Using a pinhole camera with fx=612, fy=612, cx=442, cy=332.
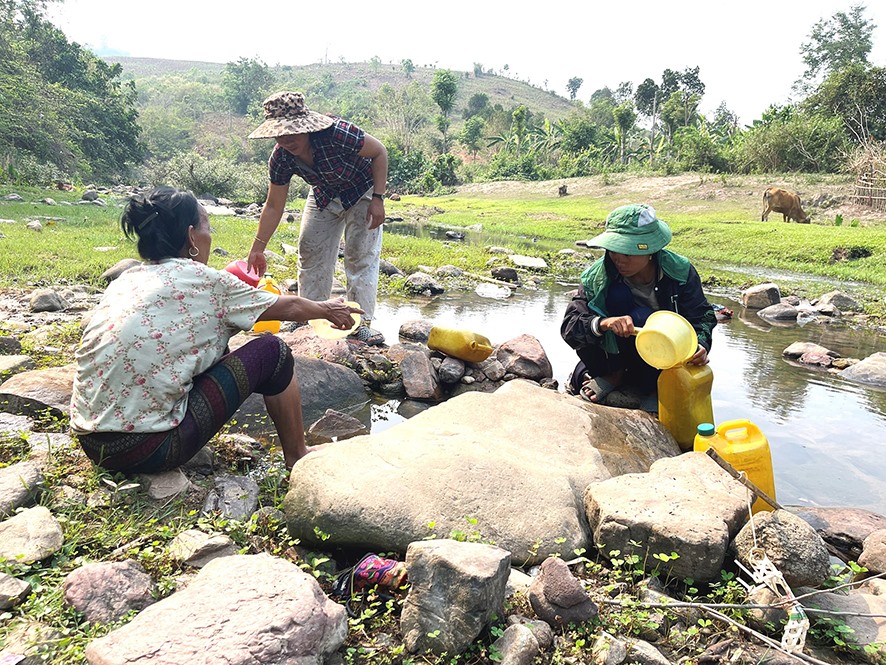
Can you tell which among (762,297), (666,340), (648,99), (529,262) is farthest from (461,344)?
(648,99)

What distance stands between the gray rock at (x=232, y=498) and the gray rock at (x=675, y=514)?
1.39 meters

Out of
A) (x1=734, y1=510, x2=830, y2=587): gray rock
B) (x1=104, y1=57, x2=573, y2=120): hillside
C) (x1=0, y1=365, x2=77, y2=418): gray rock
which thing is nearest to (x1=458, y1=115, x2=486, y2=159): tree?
(x1=104, y1=57, x2=573, y2=120): hillside

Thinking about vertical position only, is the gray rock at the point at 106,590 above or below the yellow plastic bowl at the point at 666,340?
below

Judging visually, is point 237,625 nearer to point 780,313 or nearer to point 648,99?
point 780,313

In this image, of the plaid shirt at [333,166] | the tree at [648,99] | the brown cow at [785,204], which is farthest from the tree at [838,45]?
the plaid shirt at [333,166]

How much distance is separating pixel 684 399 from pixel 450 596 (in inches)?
86.2

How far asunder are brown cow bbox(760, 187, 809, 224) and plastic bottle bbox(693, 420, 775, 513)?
16.3 meters

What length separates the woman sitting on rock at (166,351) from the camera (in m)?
2.33

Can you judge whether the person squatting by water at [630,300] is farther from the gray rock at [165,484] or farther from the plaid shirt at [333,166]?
the gray rock at [165,484]

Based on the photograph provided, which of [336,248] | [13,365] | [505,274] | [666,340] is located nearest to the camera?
[666,340]

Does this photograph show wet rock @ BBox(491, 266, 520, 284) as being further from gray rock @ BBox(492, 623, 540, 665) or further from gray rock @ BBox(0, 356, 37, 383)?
gray rock @ BBox(492, 623, 540, 665)

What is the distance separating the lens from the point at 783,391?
4.99m

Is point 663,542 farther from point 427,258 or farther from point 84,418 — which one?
point 427,258

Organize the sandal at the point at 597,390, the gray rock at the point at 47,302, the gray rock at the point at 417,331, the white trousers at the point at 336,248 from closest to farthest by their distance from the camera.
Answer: the sandal at the point at 597,390 → the white trousers at the point at 336,248 → the gray rock at the point at 47,302 → the gray rock at the point at 417,331
